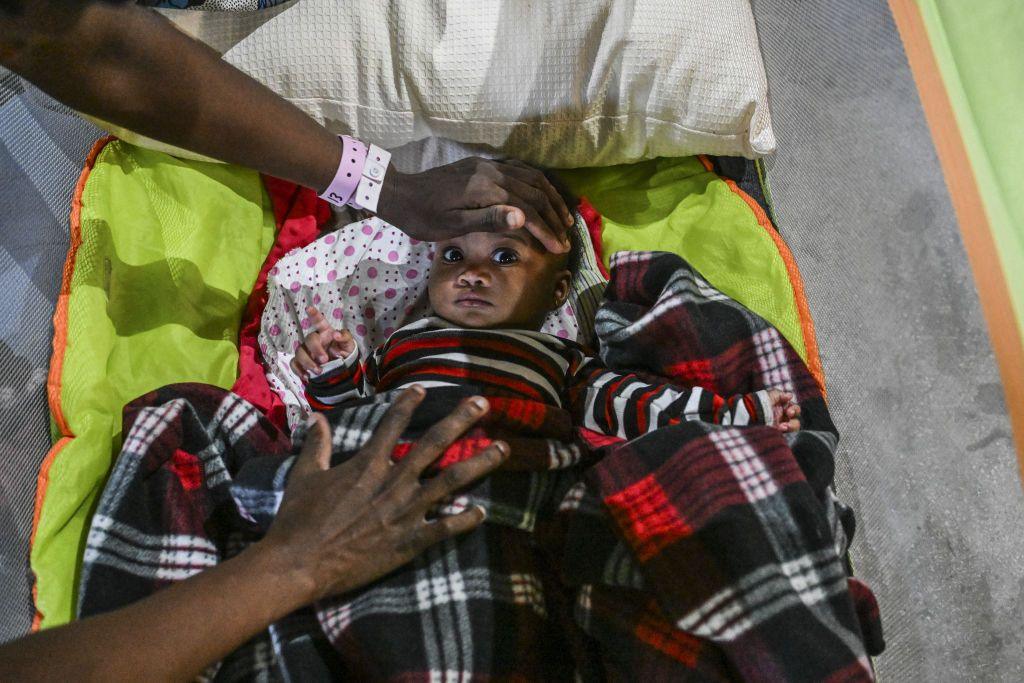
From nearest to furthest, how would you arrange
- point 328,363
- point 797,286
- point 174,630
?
point 174,630 < point 328,363 < point 797,286

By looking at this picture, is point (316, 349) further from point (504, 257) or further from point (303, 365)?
point (504, 257)

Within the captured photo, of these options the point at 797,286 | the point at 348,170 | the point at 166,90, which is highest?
the point at 166,90

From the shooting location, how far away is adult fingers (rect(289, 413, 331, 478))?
3.09 ft

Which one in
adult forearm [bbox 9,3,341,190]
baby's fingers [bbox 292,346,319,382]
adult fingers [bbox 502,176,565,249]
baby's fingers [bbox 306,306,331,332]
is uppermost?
adult forearm [bbox 9,3,341,190]

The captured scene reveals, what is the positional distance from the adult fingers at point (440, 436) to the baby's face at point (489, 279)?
0.26 m

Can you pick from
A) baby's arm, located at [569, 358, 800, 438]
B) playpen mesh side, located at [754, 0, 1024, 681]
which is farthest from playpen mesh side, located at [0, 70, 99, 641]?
playpen mesh side, located at [754, 0, 1024, 681]

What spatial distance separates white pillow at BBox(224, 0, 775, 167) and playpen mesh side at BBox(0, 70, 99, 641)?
31 cm

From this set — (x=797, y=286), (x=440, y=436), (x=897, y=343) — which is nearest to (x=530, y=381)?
(x=440, y=436)

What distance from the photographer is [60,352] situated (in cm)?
111

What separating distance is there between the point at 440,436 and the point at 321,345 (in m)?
0.34

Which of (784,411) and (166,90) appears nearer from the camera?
(166,90)

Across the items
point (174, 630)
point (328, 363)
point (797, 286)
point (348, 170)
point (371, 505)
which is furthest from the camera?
point (797, 286)

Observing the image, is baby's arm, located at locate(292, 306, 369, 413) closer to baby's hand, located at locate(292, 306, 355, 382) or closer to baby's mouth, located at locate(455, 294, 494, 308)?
baby's hand, located at locate(292, 306, 355, 382)

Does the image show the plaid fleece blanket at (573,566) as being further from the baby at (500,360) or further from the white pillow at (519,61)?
the white pillow at (519,61)
